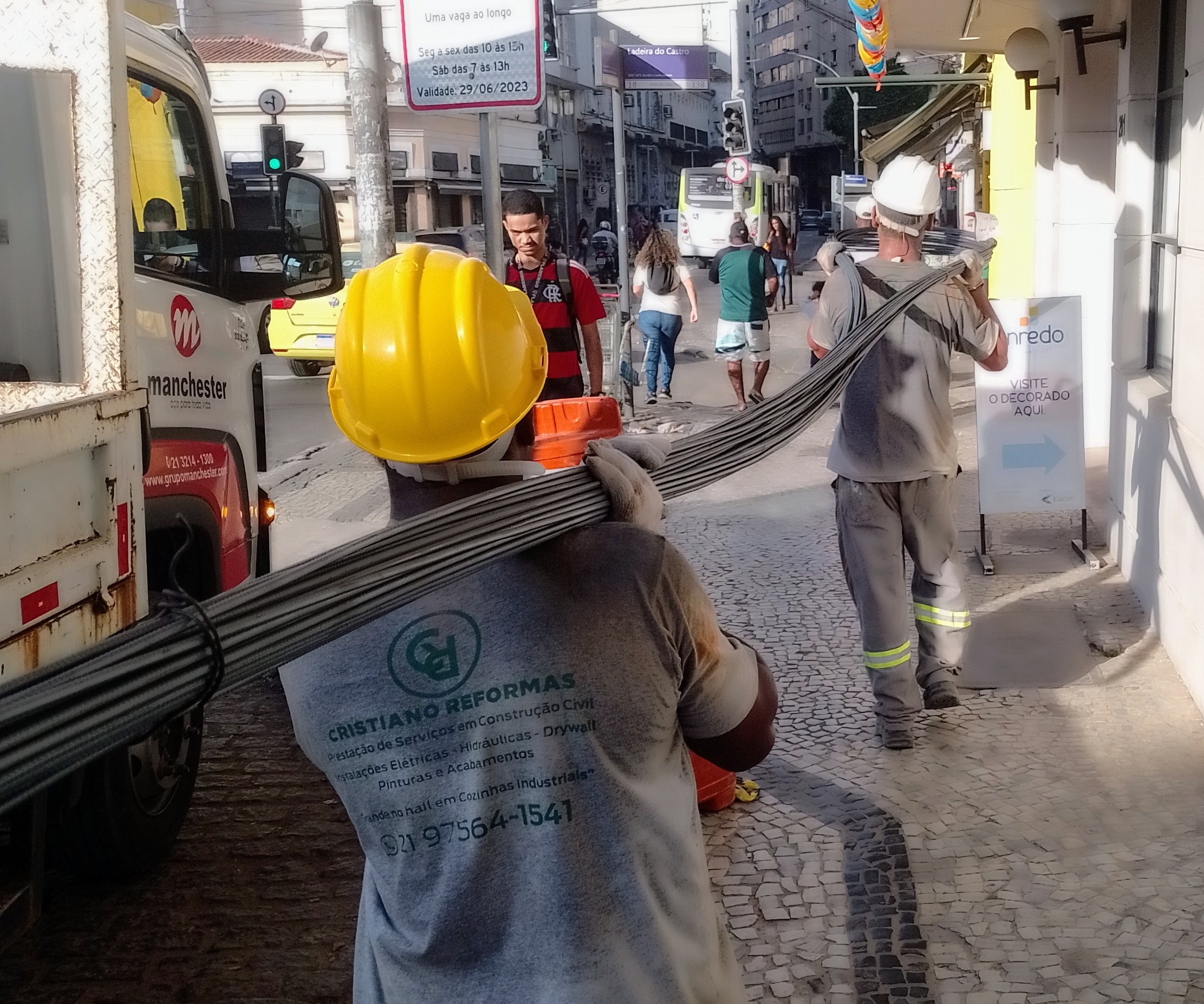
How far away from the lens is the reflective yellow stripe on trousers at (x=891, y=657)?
4668 millimetres

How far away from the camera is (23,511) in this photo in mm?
2705

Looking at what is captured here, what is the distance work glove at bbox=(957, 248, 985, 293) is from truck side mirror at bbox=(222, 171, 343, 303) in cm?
211

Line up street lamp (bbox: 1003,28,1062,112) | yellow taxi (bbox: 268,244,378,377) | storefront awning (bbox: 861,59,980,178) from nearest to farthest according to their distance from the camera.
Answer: street lamp (bbox: 1003,28,1062,112) < yellow taxi (bbox: 268,244,378,377) < storefront awning (bbox: 861,59,980,178)

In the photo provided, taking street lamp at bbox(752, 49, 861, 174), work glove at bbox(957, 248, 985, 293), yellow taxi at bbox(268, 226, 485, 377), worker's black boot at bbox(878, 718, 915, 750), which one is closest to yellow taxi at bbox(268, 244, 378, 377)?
yellow taxi at bbox(268, 226, 485, 377)

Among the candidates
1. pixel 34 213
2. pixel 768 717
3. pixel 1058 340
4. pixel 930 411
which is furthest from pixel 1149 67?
pixel 768 717

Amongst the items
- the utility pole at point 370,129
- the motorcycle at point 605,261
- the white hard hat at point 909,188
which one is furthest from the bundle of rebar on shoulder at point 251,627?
the motorcycle at point 605,261

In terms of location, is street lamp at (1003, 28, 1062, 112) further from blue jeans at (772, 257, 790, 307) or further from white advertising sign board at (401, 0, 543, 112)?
blue jeans at (772, 257, 790, 307)

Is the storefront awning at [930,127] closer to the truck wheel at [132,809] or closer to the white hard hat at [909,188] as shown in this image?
the white hard hat at [909,188]

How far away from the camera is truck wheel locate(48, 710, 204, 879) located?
12.7 ft

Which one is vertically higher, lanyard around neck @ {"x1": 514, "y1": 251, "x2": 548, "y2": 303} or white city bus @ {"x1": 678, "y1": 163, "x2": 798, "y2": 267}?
white city bus @ {"x1": 678, "y1": 163, "x2": 798, "y2": 267}

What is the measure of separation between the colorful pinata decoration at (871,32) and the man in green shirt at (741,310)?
6.24 feet

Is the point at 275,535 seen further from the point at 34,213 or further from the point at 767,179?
the point at 767,179

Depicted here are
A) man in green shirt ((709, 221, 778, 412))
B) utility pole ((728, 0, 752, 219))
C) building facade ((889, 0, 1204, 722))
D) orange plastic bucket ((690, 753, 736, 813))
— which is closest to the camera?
orange plastic bucket ((690, 753, 736, 813))

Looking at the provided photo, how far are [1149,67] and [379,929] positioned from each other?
19.3 ft
